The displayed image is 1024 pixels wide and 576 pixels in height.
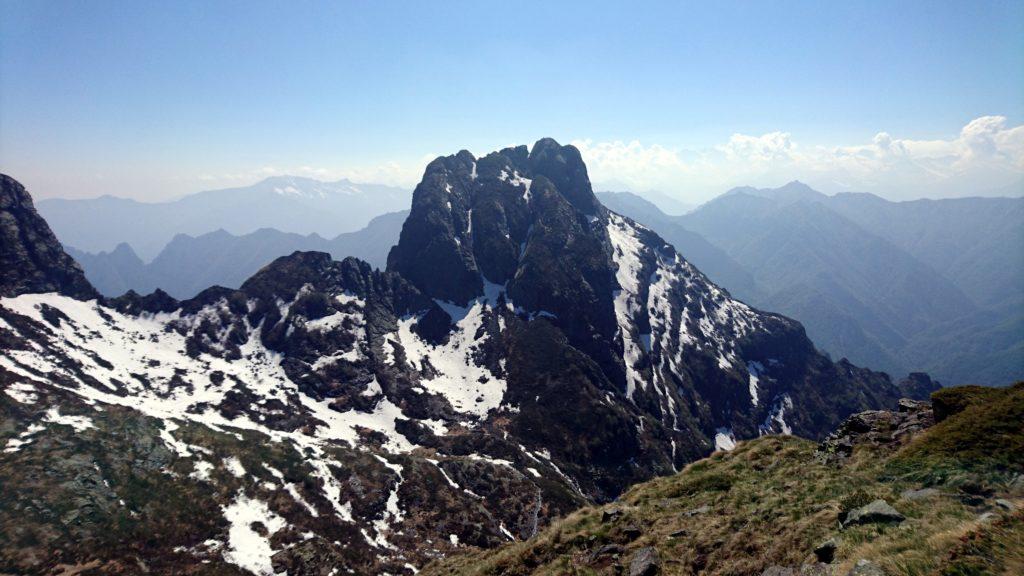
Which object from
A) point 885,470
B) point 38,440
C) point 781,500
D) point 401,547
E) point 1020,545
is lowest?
point 401,547

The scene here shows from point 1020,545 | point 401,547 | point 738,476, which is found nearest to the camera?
point 1020,545

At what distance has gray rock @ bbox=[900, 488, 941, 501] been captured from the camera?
14648 mm

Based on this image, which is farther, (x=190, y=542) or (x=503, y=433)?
(x=503, y=433)

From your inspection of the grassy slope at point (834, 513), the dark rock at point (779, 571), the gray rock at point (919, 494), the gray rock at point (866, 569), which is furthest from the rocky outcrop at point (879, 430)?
the gray rock at point (866, 569)

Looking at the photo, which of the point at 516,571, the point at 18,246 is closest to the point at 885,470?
the point at 516,571

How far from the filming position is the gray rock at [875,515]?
Answer: 1333 centimetres

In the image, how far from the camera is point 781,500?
63.6 ft

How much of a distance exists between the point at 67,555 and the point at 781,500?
85074 mm

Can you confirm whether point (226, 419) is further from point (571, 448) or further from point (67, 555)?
point (571, 448)

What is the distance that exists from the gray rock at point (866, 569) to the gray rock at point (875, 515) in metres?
4.00

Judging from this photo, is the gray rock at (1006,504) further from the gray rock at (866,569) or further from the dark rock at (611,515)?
the dark rock at (611,515)

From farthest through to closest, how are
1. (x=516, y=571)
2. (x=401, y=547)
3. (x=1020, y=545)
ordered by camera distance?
(x=401, y=547), (x=516, y=571), (x=1020, y=545)

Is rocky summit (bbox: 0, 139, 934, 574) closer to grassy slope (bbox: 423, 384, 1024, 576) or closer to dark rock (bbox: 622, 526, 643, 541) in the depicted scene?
grassy slope (bbox: 423, 384, 1024, 576)

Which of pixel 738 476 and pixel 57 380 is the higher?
pixel 738 476
